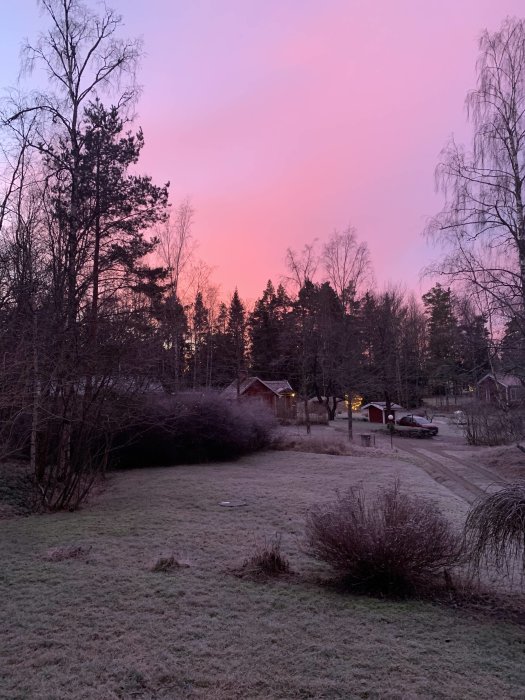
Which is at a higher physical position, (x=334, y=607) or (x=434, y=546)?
(x=434, y=546)

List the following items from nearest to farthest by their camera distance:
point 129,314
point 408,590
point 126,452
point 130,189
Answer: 1. point 408,590
2. point 129,314
3. point 130,189
4. point 126,452

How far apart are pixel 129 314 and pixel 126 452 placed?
8.93m

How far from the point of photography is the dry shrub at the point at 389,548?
552 centimetres

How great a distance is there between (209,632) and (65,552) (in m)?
3.24

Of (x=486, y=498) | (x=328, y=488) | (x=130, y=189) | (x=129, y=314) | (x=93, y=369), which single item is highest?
(x=130, y=189)

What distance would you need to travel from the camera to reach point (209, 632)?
434 cm

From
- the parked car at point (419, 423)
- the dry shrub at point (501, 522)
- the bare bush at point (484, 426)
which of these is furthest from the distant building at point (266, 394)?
the dry shrub at point (501, 522)

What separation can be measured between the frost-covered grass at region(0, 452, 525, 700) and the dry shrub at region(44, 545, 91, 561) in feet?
0.14

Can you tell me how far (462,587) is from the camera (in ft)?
19.3

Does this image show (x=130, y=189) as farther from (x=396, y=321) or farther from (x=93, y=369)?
(x=396, y=321)

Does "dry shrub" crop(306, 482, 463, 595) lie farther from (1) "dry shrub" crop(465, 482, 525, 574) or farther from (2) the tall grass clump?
(2) the tall grass clump

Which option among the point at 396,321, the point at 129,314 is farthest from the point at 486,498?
the point at 396,321

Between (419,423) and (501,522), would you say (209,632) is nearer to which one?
(501,522)

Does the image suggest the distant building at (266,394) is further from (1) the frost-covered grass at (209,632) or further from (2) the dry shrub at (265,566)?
(2) the dry shrub at (265,566)
